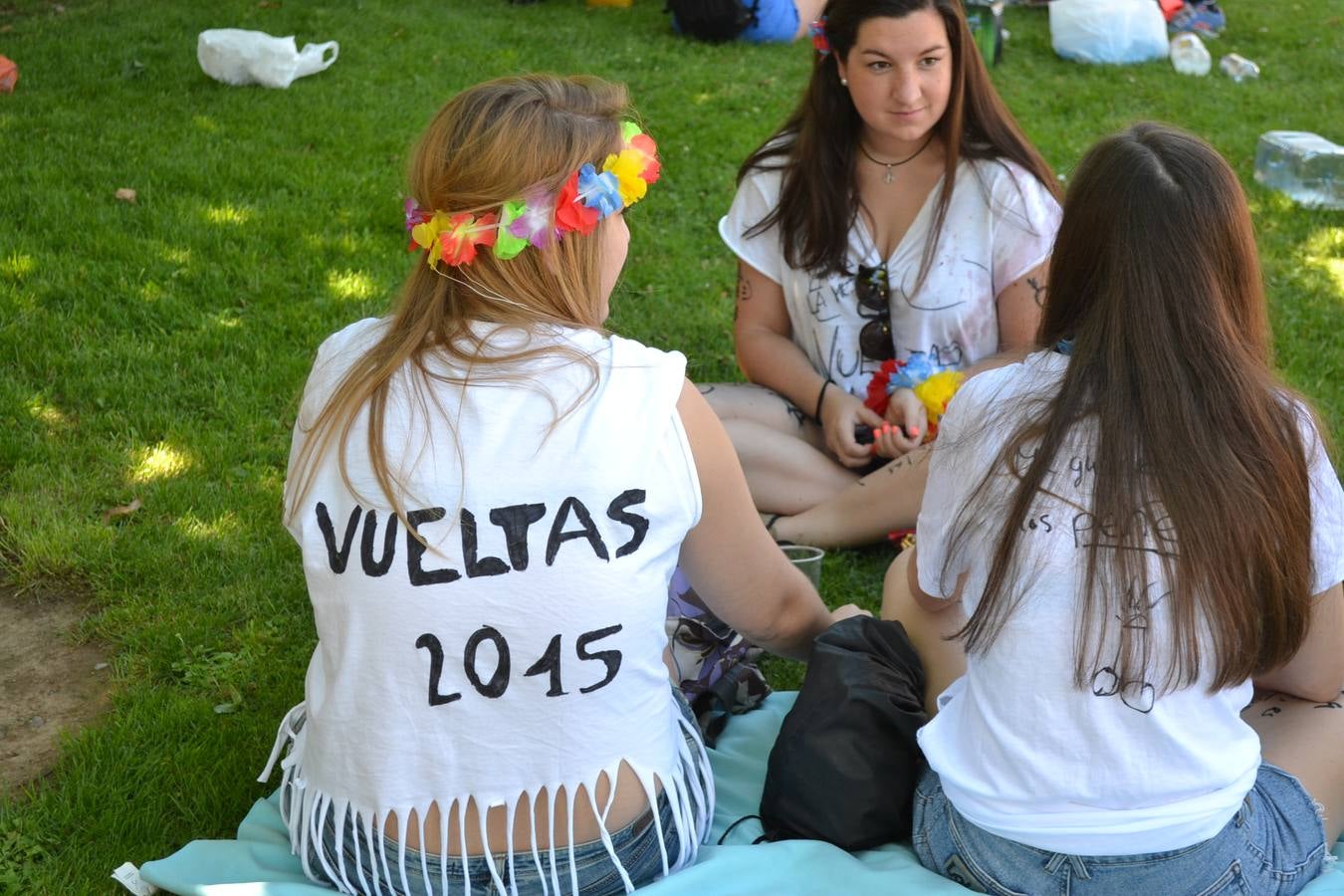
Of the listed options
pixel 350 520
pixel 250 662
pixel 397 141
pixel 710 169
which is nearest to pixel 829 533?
pixel 250 662

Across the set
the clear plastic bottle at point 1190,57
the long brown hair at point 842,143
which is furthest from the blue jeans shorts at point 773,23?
the long brown hair at point 842,143

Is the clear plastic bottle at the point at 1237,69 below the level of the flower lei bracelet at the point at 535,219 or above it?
below

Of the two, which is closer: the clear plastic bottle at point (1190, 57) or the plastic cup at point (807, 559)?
the plastic cup at point (807, 559)

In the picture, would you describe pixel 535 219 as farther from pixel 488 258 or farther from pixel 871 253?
pixel 871 253

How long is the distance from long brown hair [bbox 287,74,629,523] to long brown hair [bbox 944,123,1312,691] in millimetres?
710

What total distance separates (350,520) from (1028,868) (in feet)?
3.80

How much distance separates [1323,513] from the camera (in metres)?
2.02

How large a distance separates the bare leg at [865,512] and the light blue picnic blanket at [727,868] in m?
1.31

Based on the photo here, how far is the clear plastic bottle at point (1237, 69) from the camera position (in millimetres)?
8273

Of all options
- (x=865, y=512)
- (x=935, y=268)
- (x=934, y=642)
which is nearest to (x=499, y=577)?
(x=934, y=642)

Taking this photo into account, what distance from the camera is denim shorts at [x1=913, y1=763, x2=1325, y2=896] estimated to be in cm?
202

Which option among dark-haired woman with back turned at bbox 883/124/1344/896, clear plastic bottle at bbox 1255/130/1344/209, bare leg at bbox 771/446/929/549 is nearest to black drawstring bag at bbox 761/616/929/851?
dark-haired woman with back turned at bbox 883/124/1344/896

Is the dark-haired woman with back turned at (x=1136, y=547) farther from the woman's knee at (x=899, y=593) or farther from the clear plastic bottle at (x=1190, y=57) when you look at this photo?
the clear plastic bottle at (x=1190, y=57)

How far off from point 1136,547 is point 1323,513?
1.21 feet
